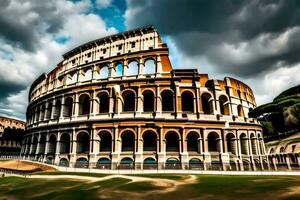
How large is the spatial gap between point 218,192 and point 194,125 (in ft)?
52.1

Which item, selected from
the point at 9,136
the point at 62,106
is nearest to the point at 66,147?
the point at 62,106

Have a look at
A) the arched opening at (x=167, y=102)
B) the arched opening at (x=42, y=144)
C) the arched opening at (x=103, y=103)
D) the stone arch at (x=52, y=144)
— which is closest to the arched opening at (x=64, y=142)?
the stone arch at (x=52, y=144)

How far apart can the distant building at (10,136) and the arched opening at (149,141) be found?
1496 inches

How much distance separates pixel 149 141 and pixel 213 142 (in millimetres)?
8976

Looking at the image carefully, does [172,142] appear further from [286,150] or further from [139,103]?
[286,150]

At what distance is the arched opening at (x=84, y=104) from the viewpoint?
95.1 ft

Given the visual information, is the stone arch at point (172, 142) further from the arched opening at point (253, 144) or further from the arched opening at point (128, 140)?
the arched opening at point (253, 144)

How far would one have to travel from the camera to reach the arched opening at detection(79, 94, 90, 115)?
28984 millimetres

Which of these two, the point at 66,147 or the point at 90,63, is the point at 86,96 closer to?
A: the point at 90,63

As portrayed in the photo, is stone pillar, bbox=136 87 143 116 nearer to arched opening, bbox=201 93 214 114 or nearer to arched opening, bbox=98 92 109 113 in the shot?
arched opening, bbox=98 92 109 113

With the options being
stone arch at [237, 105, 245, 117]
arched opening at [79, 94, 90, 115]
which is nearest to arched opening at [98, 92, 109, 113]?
arched opening at [79, 94, 90, 115]

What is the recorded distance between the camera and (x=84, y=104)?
30.4 m

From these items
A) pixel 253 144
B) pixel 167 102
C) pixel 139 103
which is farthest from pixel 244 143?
pixel 139 103

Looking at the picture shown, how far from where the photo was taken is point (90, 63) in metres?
30.7
